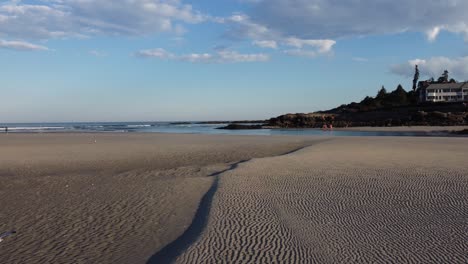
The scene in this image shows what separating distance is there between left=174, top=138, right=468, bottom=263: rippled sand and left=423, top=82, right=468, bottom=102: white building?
103 meters

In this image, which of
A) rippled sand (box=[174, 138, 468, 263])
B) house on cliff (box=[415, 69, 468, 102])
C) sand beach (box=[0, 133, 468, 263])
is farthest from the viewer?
house on cliff (box=[415, 69, 468, 102])

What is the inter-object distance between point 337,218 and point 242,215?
1.93 m

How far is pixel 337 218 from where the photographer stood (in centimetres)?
804

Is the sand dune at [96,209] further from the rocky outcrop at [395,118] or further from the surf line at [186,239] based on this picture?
the rocky outcrop at [395,118]

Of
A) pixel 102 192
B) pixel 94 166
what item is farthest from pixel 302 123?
pixel 102 192

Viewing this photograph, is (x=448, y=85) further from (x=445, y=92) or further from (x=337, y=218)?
(x=337, y=218)

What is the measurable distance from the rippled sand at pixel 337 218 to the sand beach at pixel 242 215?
2cm

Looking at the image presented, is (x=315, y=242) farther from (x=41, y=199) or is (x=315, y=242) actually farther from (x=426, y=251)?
(x=41, y=199)

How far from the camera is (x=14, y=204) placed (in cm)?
1001

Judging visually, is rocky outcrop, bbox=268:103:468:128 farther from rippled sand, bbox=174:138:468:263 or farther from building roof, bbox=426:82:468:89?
rippled sand, bbox=174:138:468:263

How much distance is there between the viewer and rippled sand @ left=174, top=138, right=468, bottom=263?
5.96 m

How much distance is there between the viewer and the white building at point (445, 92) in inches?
4181

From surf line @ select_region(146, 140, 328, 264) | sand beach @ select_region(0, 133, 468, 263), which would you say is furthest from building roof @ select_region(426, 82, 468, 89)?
surf line @ select_region(146, 140, 328, 264)

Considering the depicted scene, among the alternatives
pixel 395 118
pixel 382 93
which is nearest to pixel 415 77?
pixel 382 93
